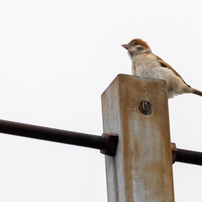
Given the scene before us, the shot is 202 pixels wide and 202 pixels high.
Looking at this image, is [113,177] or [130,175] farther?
[113,177]

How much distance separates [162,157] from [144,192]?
21cm

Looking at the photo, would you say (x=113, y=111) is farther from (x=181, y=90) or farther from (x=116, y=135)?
(x=181, y=90)

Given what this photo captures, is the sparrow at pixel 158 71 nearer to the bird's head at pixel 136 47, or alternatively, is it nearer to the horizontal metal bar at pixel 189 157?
the bird's head at pixel 136 47

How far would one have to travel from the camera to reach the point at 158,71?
6.11 m

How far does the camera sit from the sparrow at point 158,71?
19.9ft

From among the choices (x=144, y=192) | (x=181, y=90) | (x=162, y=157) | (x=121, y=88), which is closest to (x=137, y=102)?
(x=121, y=88)

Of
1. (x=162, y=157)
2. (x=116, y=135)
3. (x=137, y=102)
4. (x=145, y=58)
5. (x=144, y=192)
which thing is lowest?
(x=144, y=192)

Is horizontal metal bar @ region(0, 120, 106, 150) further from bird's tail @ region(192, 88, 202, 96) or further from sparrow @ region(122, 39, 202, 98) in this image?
bird's tail @ region(192, 88, 202, 96)

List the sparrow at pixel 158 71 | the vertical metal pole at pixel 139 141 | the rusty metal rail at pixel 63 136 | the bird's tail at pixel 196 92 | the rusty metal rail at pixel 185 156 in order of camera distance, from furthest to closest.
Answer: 1. the bird's tail at pixel 196 92
2. the sparrow at pixel 158 71
3. the rusty metal rail at pixel 185 156
4. the rusty metal rail at pixel 63 136
5. the vertical metal pole at pixel 139 141

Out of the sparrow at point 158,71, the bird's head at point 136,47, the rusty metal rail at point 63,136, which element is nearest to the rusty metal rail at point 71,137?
the rusty metal rail at point 63,136

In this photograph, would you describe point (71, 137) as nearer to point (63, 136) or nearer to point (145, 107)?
point (63, 136)

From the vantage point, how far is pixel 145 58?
21.4ft

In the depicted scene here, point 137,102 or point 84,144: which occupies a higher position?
point 137,102

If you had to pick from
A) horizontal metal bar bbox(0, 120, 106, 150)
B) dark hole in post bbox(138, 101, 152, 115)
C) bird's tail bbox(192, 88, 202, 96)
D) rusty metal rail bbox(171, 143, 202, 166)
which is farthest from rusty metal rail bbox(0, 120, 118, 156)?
bird's tail bbox(192, 88, 202, 96)
